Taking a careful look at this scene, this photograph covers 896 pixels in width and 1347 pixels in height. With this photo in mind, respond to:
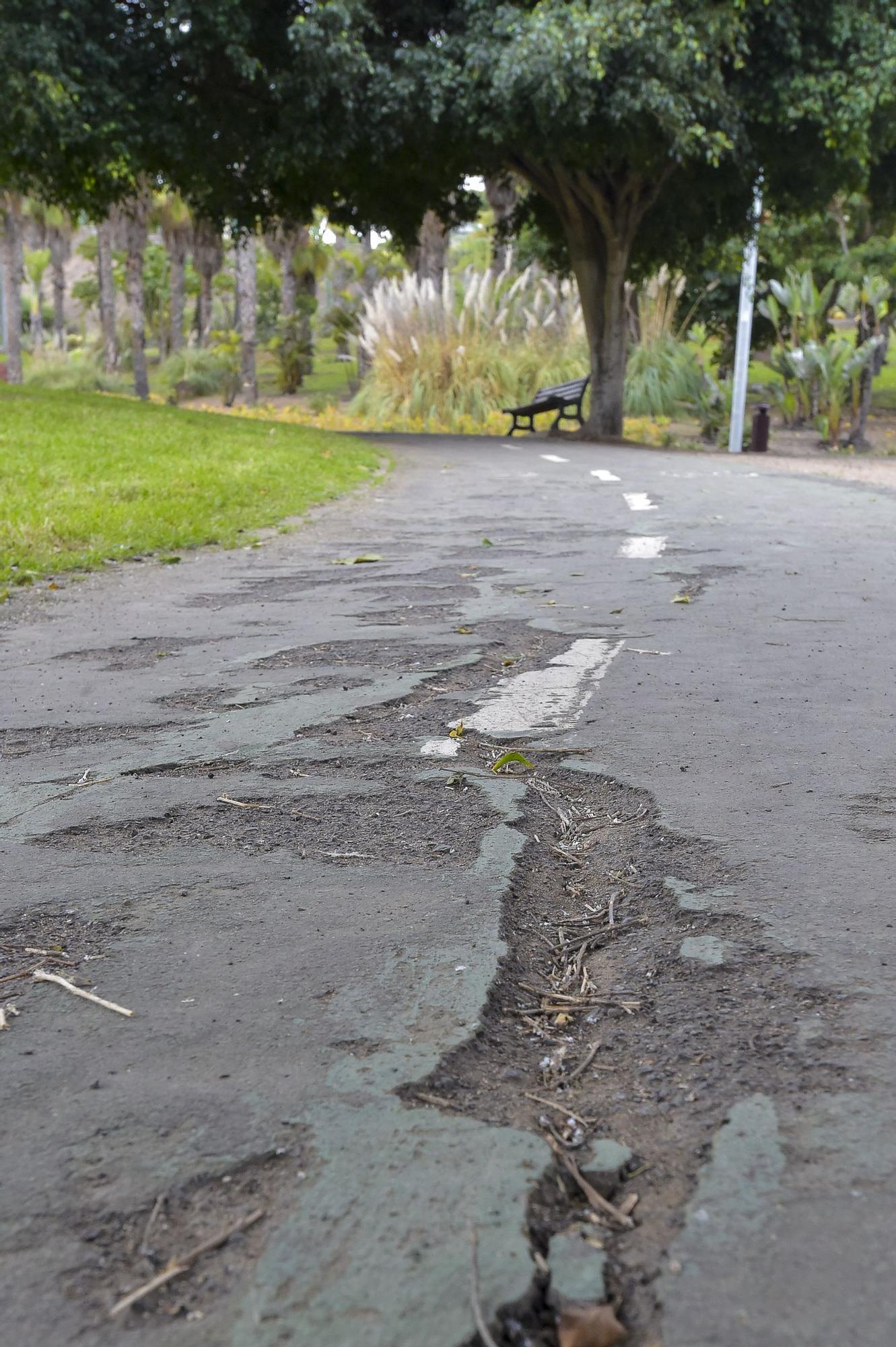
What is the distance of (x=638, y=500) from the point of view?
11.2 m

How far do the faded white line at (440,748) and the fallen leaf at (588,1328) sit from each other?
219cm

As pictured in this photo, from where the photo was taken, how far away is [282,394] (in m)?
34.1

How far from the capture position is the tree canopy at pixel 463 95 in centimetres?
1489

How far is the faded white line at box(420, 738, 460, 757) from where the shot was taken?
3.57 meters

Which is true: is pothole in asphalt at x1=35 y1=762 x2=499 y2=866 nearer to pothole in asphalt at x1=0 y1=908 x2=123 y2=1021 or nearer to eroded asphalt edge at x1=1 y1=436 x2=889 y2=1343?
eroded asphalt edge at x1=1 y1=436 x2=889 y2=1343

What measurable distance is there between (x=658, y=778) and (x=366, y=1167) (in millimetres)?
1810

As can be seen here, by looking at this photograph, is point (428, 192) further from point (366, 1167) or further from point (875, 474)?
point (366, 1167)

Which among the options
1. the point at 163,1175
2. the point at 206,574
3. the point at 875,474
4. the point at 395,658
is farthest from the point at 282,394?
the point at 163,1175

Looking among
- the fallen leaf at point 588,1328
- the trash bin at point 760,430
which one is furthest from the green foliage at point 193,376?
the fallen leaf at point 588,1328

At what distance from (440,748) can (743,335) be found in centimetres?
1736

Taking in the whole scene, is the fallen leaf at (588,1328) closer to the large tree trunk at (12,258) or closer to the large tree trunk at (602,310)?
the large tree trunk at (602,310)

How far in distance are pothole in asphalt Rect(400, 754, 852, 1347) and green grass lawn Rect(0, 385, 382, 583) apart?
5.04 meters

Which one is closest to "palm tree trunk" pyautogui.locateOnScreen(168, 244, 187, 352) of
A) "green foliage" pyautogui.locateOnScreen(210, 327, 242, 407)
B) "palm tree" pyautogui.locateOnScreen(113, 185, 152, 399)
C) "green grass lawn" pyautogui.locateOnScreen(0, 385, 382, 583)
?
"palm tree" pyautogui.locateOnScreen(113, 185, 152, 399)

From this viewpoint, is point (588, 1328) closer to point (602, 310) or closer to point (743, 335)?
point (743, 335)
